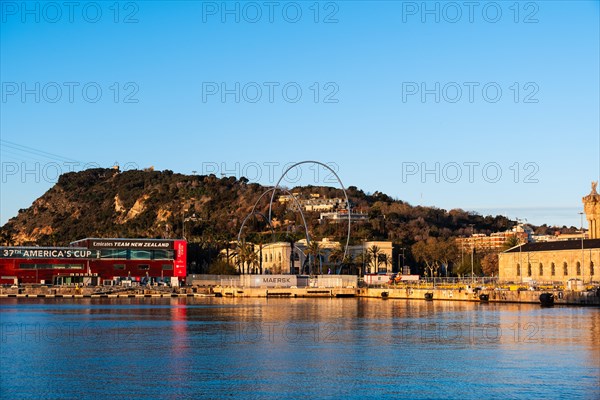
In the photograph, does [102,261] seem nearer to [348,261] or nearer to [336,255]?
[348,261]

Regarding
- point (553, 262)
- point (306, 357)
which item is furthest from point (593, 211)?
point (306, 357)

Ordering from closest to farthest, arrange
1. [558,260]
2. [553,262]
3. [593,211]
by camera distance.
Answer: [558,260]
[553,262]
[593,211]

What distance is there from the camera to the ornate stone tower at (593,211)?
510ft

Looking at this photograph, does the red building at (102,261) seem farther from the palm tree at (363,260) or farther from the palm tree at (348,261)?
the palm tree at (363,260)

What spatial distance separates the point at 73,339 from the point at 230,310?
1553 inches

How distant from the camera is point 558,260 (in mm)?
134250

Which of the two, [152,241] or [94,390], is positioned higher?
[152,241]

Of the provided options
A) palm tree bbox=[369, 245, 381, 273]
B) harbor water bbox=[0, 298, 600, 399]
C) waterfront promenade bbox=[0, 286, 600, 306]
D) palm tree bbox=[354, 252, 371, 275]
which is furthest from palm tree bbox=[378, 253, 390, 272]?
harbor water bbox=[0, 298, 600, 399]

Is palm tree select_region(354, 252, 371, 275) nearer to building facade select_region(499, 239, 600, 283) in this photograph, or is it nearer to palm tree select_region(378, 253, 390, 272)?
palm tree select_region(378, 253, 390, 272)

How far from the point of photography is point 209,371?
153 feet

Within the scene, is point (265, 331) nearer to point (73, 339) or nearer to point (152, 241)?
point (73, 339)

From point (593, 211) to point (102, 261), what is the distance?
87830mm

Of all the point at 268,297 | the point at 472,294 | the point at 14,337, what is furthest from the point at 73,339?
the point at 268,297

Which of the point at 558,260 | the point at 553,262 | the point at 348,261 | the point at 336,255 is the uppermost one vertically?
the point at 336,255
